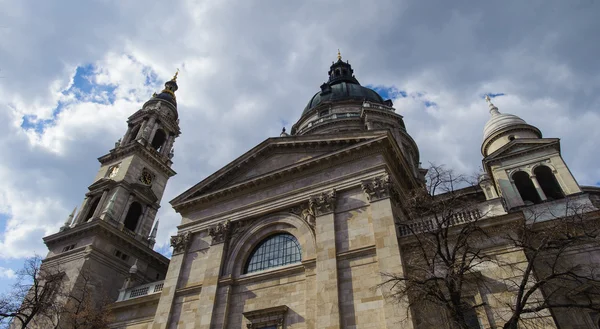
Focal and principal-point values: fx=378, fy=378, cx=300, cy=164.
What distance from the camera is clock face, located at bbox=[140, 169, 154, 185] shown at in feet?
128

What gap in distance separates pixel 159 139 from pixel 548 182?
38.9m

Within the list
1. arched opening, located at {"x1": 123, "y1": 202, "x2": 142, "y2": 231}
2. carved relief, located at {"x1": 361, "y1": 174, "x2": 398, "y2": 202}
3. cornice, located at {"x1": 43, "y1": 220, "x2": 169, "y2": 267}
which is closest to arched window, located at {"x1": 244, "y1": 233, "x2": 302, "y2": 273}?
carved relief, located at {"x1": 361, "y1": 174, "x2": 398, "y2": 202}

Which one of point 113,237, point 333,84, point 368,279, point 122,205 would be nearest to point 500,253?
point 368,279

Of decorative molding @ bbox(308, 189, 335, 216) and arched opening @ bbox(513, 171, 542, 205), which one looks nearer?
decorative molding @ bbox(308, 189, 335, 216)

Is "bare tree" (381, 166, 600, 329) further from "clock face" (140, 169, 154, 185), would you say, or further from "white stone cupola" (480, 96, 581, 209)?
"clock face" (140, 169, 154, 185)

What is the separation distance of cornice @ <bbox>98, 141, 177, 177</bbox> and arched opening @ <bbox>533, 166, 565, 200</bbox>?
3435cm

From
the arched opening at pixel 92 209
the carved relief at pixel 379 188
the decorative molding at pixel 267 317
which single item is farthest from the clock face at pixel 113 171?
the carved relief at pixel 379 188

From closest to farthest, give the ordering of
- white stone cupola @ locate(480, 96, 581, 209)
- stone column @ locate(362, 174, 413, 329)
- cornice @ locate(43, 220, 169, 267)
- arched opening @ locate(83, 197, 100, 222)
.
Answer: stone column @ locate(362, 174, 413, 329) → white stone cupola @ locate(480, 96, 581, 209) → cornice @ locate(43, 220, 169, 267) → arched opening @ locate(83, 197, 100, 222)

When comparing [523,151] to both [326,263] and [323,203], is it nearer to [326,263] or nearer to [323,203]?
[323,203]

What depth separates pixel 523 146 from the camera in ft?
83.6

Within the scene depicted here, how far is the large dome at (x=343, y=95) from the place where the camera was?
4491 centimetres

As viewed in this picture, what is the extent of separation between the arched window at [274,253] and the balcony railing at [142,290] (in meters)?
6.99

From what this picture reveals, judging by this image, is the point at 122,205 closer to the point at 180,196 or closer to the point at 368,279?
the point at 180,196

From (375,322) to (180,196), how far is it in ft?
A: 54.0
